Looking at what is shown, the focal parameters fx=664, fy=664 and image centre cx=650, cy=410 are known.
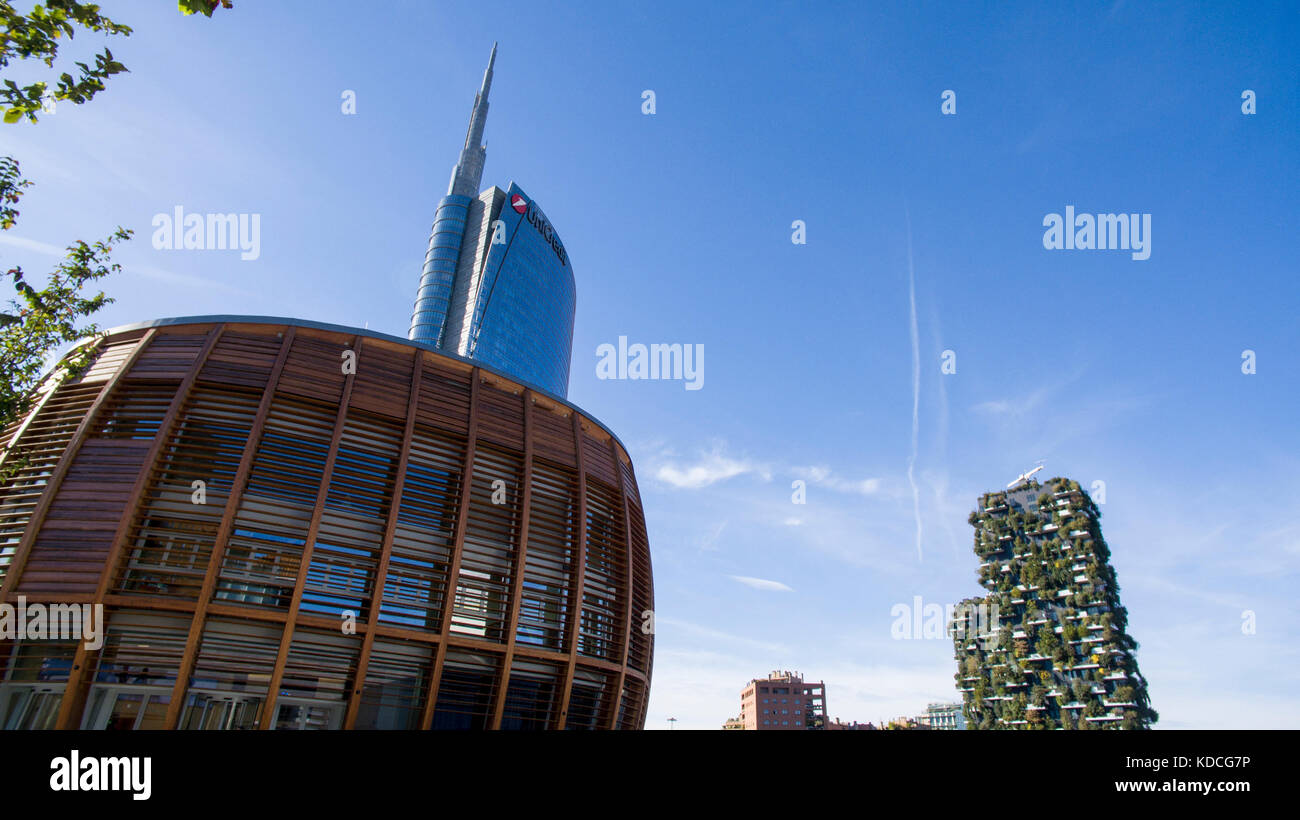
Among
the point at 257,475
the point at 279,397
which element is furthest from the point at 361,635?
the point at 279,397

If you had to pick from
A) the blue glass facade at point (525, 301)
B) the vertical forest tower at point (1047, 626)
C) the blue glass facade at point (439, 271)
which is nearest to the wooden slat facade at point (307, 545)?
the blue glass facade at point (525, 301)

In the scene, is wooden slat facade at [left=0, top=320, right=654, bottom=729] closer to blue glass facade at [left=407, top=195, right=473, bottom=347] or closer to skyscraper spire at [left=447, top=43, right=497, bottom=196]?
blue glass facade at [left=407, top=195, right=473, bottom=347]

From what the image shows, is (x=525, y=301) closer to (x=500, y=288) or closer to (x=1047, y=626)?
(x=500, y=288)

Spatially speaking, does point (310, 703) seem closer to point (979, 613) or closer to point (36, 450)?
point (36, 450)

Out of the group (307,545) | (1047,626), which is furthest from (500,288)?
(1047,626)

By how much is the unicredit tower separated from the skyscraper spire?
14.6 ft

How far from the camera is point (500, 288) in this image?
3132 inches

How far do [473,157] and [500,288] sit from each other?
35.7m

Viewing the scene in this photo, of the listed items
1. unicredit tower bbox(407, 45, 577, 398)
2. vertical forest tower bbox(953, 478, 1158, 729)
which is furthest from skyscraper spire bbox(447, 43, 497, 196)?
vertical forest tower bbox(953, 478, 1158, 729)

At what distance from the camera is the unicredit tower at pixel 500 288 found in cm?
7869

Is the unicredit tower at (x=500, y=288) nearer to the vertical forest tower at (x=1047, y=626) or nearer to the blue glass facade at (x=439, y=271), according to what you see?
the blue glass facade at (x=439, y=271)

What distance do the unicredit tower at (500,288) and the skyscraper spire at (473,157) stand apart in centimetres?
444

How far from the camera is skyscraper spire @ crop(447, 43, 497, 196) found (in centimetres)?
9994
